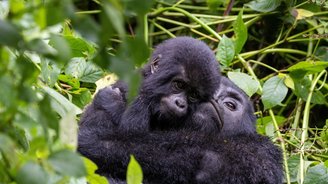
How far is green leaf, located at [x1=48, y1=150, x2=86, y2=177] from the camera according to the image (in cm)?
82

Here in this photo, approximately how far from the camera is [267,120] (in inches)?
101

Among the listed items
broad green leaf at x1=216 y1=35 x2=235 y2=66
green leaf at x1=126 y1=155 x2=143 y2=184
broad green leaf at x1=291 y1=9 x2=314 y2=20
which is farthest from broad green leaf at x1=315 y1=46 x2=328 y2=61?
green leaf at x1=126 y1=155 x2=143 y2=184

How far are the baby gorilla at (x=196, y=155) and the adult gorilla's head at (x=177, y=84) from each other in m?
0.04

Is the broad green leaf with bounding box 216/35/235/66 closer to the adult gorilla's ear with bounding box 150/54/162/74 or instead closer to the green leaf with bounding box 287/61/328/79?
the green leaf with bounding box 287/61/328/79

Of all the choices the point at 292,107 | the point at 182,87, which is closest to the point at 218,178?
the point at 182,87

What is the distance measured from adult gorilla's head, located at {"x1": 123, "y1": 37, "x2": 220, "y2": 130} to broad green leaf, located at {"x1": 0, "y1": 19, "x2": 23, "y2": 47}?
111 cm

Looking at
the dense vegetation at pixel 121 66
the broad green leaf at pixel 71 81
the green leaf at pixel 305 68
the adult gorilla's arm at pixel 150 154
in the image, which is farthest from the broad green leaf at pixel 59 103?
the green leaf at pixel 305 68

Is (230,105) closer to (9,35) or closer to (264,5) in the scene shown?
(264,5)

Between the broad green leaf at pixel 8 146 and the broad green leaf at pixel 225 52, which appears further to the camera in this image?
the broad green leaf at pixel 225 52

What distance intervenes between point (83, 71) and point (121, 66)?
1663 mm

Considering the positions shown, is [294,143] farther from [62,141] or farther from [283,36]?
[62,141]

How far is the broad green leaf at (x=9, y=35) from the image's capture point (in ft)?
2.45

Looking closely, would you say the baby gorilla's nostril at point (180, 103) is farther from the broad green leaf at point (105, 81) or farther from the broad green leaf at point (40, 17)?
the broad green leaf at point (40, 17)

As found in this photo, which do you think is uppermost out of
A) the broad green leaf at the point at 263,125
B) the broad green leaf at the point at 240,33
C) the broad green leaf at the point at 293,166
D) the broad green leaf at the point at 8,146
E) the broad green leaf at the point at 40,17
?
the broad green leaf at the point at 40,17
